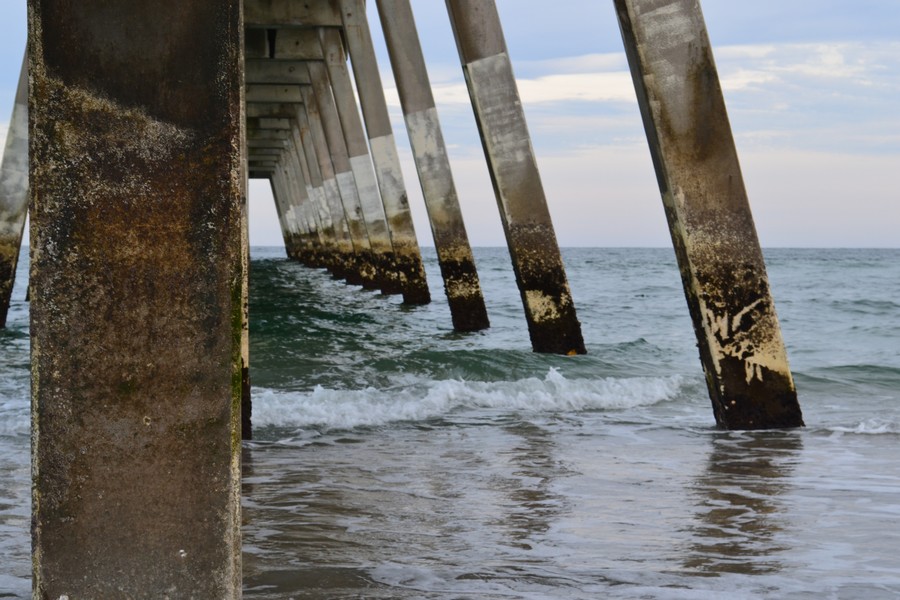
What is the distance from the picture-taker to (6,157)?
12.5m

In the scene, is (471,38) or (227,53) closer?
(227,53)

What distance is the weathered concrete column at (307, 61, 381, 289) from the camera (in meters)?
22.5

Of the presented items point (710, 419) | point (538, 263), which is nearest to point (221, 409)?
point (710, 419)

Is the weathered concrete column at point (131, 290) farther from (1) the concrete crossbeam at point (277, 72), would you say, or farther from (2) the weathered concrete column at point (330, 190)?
(2) the weathered concrete column at point (330, 190)

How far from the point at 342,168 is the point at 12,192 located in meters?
10.2

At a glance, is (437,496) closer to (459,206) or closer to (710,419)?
(710,419)

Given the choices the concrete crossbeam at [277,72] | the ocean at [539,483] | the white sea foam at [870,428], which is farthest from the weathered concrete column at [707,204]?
the concrete crossbeam at [277,72]

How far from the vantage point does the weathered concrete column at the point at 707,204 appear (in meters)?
4.74

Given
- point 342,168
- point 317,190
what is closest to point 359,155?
point 342,168

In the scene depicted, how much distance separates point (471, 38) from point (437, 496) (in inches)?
232

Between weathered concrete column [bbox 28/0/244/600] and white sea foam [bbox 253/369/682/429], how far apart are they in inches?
155

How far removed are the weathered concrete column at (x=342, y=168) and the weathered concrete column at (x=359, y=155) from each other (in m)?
1.88

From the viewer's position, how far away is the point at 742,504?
360 cm

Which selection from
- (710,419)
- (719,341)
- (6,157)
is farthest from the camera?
(6,157)
